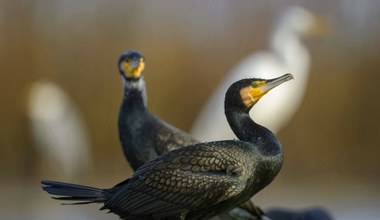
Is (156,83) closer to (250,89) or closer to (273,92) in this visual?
(273,92)

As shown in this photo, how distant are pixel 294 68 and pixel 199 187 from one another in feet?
16.1

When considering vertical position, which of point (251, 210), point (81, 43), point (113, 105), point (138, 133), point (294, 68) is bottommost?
point (251, 210)

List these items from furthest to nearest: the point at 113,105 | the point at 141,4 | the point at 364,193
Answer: the point at 141,4 < the point at 113,105 < the point at 364,193

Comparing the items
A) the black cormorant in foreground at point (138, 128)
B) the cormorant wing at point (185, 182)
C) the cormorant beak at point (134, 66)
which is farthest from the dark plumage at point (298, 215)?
the cormorant wing at point (185, 182)

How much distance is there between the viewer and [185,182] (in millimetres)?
3207

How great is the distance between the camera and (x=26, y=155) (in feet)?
32.4

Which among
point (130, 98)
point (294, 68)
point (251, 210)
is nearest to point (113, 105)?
point (294, 68)

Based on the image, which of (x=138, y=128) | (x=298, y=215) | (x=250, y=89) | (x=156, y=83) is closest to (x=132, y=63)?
(x=138, y=128)

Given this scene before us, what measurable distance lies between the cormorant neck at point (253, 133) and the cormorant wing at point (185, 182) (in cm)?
9

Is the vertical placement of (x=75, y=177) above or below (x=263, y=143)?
above

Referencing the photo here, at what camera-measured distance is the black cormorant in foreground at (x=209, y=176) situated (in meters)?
3.16

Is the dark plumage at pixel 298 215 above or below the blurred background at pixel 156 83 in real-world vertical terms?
below

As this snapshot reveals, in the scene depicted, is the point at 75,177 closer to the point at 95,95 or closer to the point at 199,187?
the point at 95,95

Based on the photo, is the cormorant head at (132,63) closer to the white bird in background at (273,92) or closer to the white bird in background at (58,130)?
the white bird in background at (273,92)
